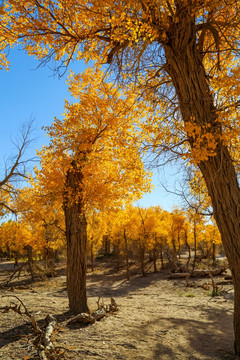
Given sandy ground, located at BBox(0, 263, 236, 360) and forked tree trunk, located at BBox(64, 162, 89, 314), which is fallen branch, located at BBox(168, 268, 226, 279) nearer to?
sandy ground, located at BBox(0, 263, 236, 360)

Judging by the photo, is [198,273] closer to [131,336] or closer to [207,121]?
[131,336]

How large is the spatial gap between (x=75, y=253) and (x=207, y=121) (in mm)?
5128

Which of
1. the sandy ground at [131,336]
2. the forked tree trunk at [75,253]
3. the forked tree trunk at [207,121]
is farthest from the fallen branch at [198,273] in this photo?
the forked tree trunk at [207,121]

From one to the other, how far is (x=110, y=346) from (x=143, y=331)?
1470mm

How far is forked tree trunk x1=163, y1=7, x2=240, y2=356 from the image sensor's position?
4.18 m

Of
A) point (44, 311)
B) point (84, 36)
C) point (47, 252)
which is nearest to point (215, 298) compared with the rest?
point (44, 311)

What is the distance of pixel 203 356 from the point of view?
4871 mm

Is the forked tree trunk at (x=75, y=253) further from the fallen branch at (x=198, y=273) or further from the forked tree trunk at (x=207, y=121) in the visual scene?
the fallen branch at (x=198, y=273)

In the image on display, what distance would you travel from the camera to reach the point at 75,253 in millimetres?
7445

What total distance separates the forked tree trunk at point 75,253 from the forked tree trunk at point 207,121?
406cm

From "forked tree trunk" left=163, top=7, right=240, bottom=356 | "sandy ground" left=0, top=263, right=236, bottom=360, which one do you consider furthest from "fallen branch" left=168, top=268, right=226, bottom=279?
"forked tree trunk" left=163, top=7, right=240, bottom=356

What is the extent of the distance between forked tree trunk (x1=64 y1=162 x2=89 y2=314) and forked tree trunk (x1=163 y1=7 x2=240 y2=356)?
406 centimetres

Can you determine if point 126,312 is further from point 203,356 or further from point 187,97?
point 187,97

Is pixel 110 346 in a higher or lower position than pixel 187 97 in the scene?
lower
